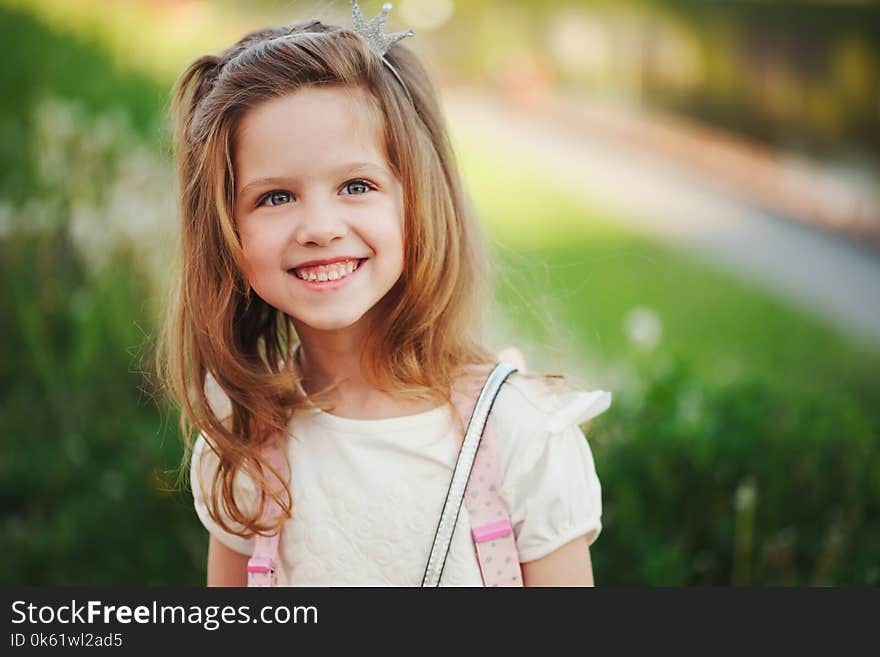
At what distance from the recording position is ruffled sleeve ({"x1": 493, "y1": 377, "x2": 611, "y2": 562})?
5.70ft

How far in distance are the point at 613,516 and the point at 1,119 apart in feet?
10.4

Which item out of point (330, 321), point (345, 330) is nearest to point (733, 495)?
point (345, 330)

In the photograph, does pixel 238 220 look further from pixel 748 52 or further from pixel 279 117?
pixel 748 52

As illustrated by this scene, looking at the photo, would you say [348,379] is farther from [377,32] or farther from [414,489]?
[377,32]

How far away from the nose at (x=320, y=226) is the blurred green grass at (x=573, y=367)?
540mm

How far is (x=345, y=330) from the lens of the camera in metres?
1.86

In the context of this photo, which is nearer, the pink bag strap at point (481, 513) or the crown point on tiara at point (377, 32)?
the pink bag strap at point (481, 513)

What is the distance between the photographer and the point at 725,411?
3.18m

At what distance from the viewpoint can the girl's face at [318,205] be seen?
1.67 metres

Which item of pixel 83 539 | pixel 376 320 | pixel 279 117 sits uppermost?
pixel 279 117

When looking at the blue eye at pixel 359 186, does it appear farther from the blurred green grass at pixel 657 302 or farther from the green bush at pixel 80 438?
the blurred green grass at pixel 657 302

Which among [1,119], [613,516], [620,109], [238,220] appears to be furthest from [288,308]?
[1,119]

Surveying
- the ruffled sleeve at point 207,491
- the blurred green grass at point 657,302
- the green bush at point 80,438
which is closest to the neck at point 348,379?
the ruffled sleeve at point 207,491

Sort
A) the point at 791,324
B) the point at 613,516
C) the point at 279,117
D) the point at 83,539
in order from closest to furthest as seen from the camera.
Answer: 1. the point at 279,117
2. the point at 613,516
3. the point at 83,539
4. the point at 791,324
